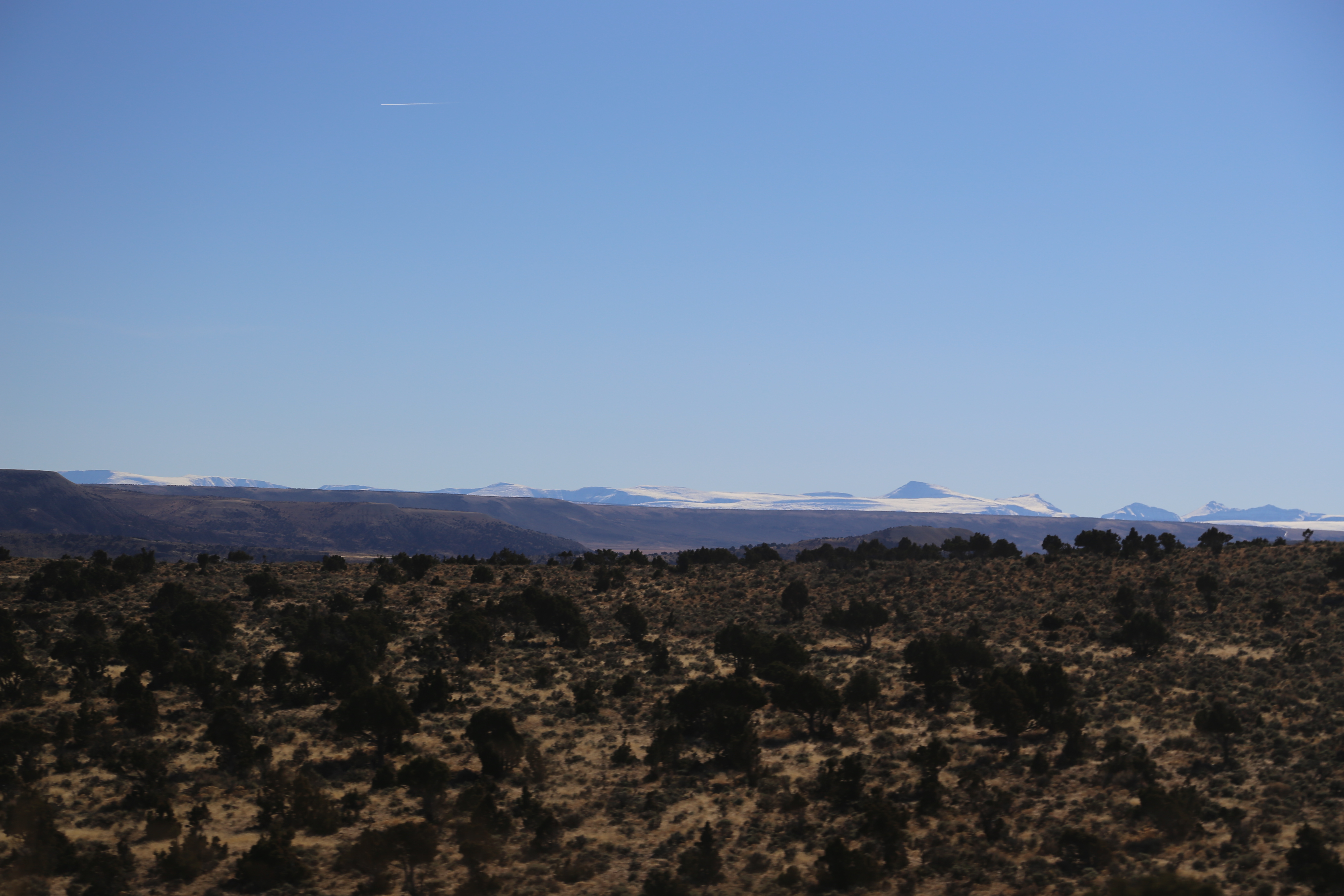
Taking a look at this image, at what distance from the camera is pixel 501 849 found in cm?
3447

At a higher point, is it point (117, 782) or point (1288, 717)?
point (1288, 717)

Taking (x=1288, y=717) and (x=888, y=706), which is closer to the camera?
(x=1288, y=717)

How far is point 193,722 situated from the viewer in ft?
155

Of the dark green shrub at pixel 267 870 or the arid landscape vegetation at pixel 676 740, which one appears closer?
the dark green shrub at pixel 267 870

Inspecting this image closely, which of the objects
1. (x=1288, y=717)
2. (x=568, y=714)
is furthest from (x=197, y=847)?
(x=1288, y=717)

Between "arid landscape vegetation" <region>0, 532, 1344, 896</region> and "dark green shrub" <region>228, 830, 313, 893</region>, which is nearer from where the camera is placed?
"dark green shrub" <region>228, 830, 313, 893</region>

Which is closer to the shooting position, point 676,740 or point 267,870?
point 267,870

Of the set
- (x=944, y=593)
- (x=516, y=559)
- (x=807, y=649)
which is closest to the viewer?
(x=807, y=649)

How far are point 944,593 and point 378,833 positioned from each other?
194ft

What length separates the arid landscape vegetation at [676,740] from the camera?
32688mm

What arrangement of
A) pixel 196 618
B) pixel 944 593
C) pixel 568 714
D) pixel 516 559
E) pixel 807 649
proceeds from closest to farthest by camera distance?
pixel 568 714 → pixel 196 618 → pixel 807 649 → pixel 944 593 → pixel 516 559

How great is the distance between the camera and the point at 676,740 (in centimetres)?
4497

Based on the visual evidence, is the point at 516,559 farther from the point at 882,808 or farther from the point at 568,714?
the point at 882,808

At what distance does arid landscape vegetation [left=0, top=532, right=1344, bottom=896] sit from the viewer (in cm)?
3269
